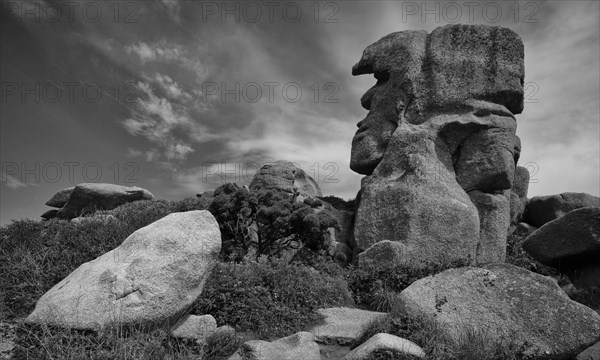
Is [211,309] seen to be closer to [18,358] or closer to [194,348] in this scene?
[194,348]

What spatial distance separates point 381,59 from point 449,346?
13297 mm

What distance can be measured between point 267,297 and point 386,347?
9.95 feet

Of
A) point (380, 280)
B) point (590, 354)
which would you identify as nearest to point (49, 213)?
point (380, 280)

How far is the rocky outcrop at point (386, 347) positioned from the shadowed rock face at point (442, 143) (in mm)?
7060

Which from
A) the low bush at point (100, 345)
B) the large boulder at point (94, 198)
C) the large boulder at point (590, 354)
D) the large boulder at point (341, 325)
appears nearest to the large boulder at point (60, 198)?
the large boulder at point (94, 198)

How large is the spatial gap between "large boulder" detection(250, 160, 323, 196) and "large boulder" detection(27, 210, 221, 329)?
1014 cm

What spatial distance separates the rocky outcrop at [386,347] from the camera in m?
6.16

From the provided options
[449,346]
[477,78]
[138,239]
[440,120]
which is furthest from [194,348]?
[477,78]

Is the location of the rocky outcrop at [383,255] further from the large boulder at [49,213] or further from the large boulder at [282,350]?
the large boulder at [49,213]

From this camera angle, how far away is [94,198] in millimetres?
21953

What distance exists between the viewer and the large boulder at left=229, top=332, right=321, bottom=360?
6516 mm

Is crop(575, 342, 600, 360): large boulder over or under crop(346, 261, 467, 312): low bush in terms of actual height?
under

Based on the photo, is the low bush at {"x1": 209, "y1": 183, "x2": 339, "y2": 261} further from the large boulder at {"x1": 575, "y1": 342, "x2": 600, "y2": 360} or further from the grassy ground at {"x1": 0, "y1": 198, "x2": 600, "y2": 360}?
the large boulder at {"x1": 575, "y1": 342, "x2": 600, "y2": 360}

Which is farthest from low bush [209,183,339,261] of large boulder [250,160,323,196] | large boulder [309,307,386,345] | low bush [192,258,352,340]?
large boulder [250,160,323,196]
